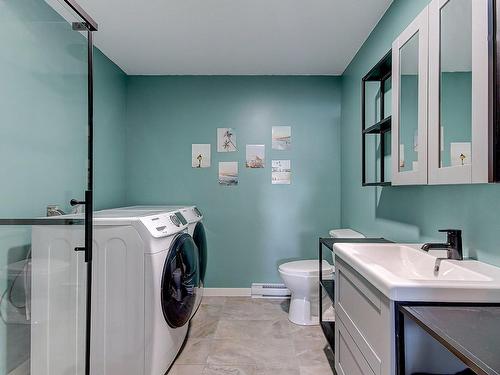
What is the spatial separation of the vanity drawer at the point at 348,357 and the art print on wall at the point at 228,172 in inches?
76.5

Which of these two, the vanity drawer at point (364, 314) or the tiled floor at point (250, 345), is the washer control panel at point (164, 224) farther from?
the vanity drawer at point (364, 314)

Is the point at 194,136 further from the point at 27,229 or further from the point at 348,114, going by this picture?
the point at 27,229

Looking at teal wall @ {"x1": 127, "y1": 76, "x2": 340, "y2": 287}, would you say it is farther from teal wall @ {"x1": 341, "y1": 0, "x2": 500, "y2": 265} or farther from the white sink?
the white sink

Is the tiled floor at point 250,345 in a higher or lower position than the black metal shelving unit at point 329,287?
lower

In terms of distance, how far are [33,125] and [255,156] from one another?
2.05 meters

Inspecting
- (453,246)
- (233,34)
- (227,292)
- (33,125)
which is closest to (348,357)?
(453,246)

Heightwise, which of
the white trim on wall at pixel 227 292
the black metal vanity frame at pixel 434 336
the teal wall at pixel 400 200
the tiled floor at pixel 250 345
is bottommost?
the tiled floor at pixel 250 345

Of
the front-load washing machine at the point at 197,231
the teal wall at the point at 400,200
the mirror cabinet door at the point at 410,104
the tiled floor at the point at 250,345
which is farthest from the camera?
the front-load washing machine at the point at 197,231

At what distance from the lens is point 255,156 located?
3391 mm

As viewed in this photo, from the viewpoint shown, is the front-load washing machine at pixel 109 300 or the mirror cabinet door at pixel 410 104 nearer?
the mirror cabinet door at pixel 410 104

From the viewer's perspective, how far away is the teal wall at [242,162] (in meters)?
3.39

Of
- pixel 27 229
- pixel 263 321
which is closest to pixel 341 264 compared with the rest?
pixel 263 321

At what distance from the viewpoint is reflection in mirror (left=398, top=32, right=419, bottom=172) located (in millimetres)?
1563

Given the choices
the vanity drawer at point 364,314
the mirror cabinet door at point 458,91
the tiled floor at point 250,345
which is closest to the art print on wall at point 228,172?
the tiled floor at point 250,345
